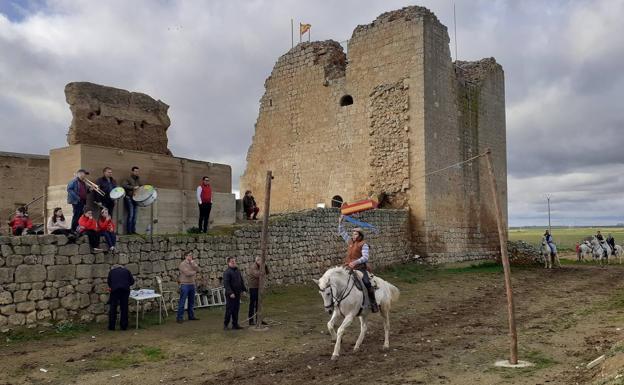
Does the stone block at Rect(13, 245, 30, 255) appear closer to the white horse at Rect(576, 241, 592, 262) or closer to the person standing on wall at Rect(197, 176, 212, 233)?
the person standing on wall at Rect(197, 176, 212, 233)

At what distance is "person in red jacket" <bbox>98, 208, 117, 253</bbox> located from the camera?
35.7 ft

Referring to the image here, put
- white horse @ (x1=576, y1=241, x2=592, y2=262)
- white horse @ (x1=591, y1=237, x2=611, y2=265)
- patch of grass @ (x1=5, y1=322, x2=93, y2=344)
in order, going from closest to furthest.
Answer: patch of grass @ (x1=5, y1=322, x2=93, y2=344) → white horse @ (x1=591, y1=237, x2=611, y2=265) → white horse @ (x1=576, y1=241, x2=592, y2=262)

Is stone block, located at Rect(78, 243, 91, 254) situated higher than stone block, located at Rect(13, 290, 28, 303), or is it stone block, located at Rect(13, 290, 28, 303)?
stone block, located at Rect(78, 243, 91, 254)

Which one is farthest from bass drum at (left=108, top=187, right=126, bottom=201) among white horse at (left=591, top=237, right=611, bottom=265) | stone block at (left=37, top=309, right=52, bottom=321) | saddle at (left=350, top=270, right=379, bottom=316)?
white horse at (left=591, top=237, right=611, bottom=265)

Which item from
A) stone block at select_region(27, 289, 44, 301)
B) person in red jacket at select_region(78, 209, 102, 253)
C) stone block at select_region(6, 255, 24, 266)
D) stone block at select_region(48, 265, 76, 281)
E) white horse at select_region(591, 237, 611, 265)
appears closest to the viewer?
stone block at select_region(6, 255, 24, 266)

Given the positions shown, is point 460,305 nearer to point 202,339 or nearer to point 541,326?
point 541,326

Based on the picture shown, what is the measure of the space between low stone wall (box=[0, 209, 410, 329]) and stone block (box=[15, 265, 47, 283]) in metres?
0.02

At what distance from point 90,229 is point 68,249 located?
1.79 feet

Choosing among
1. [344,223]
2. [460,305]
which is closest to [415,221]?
[344,223]

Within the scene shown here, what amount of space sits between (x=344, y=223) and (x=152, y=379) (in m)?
11.5

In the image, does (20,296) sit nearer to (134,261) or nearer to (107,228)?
(107,228)

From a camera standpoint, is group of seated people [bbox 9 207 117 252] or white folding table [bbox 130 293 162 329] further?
white folding table [bbox 130 293 162 329]

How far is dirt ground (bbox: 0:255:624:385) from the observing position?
25.3 ft

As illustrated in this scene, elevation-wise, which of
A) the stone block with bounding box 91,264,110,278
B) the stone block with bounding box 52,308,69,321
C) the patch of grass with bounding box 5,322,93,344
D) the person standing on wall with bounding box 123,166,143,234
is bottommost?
the patch of grass with bounding box 5,322,93,344
